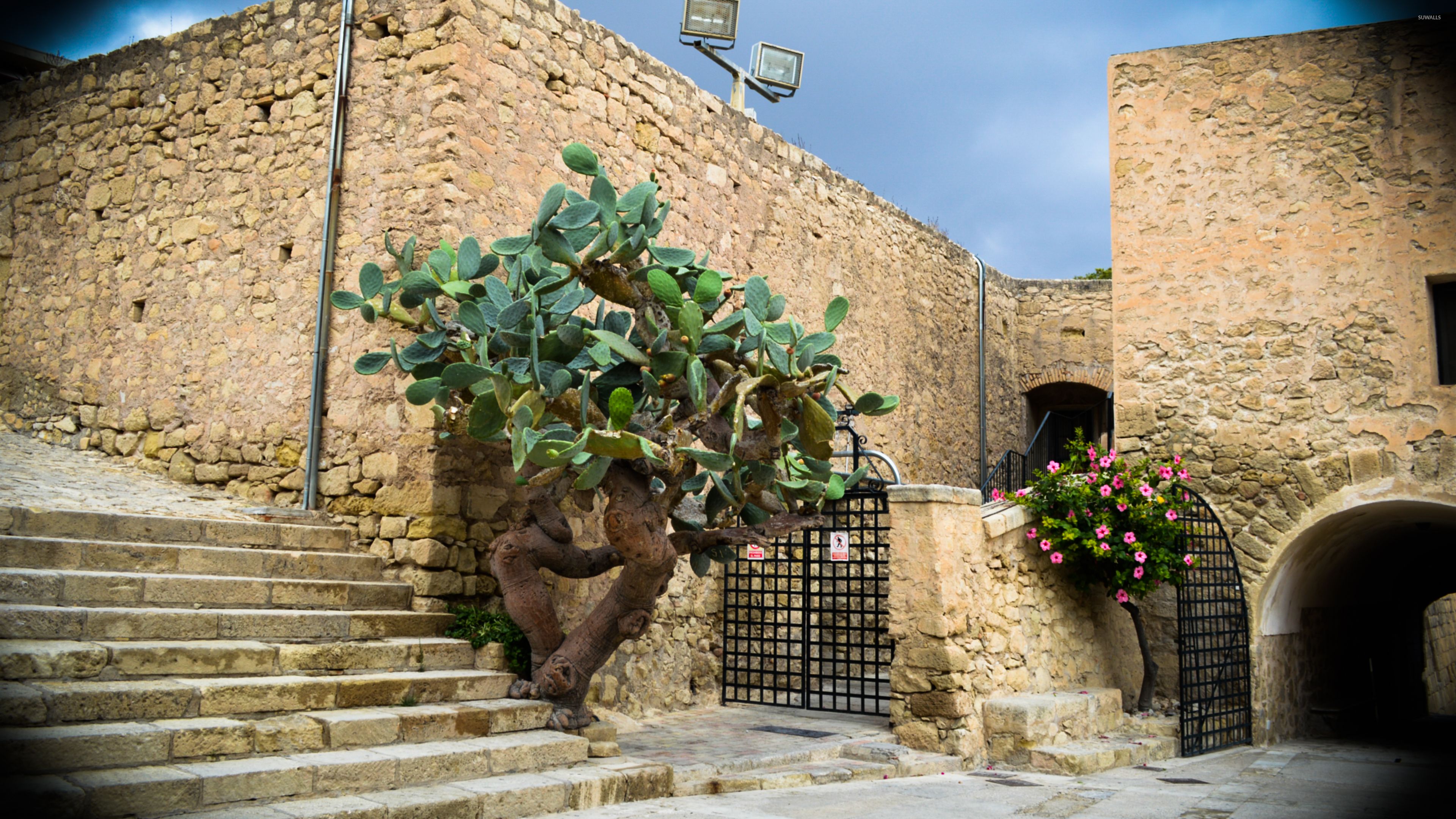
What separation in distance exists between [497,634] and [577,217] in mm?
2370

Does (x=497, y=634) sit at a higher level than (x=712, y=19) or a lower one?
lower

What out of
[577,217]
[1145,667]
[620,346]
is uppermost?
[577,217]

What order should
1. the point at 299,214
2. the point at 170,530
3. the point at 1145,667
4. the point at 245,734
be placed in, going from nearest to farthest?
the point at 245,734
the point at 170,530
the point at 299,214
the point at 1145,667

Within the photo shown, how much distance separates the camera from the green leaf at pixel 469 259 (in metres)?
5.32

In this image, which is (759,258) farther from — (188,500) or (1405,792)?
(1405,792)

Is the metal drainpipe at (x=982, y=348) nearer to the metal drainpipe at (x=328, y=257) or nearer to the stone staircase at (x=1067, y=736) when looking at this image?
the stone staircase at (x=1067, y=736)

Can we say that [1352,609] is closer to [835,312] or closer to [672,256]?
[835,312]

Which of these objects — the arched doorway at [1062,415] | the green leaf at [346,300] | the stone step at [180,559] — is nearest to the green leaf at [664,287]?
the green leaf at [346,300]

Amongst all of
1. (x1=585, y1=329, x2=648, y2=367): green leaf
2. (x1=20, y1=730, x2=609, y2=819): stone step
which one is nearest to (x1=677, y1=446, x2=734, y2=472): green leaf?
(x1=585, y1=329, x2=648, y2=367): green leaf

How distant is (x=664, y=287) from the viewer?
4910 millimetres

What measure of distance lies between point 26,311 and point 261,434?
3290 millimetres

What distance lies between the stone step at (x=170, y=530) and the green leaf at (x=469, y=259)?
75.0 inches

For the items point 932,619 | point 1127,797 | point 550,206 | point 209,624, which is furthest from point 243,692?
point 1127,797

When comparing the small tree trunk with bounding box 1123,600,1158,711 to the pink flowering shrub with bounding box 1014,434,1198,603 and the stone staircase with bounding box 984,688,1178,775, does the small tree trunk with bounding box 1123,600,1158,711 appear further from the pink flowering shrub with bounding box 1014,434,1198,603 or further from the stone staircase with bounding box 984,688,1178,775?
the stone staircase with bounding box 984,688,1178,775
